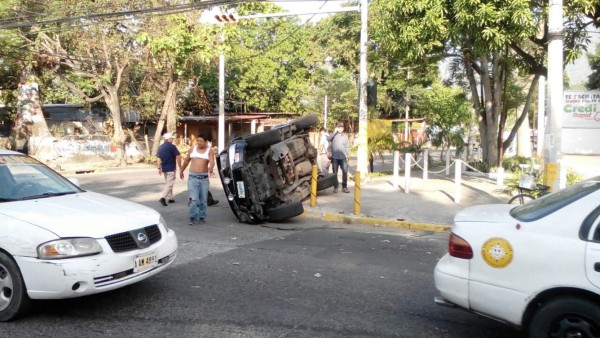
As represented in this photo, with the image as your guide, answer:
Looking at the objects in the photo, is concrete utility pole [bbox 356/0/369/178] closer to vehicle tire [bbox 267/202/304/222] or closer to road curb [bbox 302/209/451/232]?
road curb [bbox 302/209/451/232]

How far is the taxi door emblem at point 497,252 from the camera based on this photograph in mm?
3729

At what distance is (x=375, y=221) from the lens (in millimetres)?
10078

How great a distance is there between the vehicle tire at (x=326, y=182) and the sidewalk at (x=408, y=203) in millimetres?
259

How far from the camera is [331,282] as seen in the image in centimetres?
582

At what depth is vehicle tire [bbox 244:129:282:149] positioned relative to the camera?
9.60 m

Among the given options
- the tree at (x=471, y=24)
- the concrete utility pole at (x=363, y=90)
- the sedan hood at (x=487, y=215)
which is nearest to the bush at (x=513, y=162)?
the tree at (x=471, y=24)

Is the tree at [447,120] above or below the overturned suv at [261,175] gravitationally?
above

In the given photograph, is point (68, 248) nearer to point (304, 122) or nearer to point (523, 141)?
point (304, 122)

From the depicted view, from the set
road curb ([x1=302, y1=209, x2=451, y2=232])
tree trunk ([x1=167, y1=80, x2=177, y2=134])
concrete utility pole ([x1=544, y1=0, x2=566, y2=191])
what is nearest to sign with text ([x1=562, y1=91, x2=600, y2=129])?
concrete utility pole ([x1=544, y1=0, x2=566, y2=191])

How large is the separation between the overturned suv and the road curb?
0.71 meters

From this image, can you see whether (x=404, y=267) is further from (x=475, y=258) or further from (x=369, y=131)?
(x=369, y=131)

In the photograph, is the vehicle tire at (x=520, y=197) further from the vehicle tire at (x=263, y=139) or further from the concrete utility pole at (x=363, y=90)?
the concrete utility pole at (x=363, y=90)

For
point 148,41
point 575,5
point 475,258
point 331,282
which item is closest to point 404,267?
point 331,282

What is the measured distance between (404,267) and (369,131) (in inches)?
511
